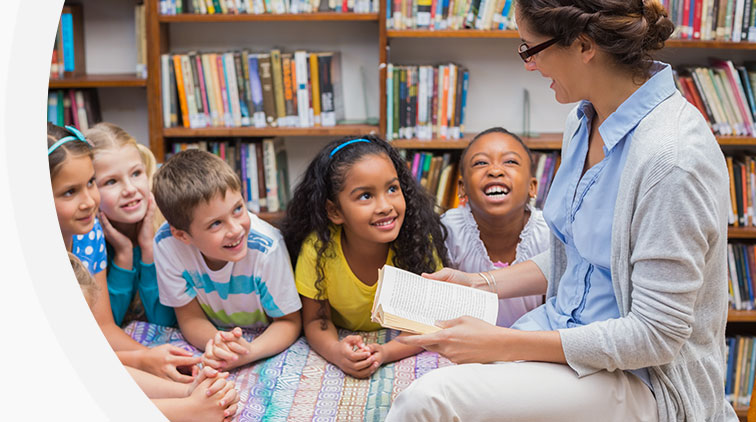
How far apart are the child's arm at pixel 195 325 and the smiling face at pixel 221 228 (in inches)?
7.6

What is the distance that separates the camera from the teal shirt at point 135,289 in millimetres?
1869

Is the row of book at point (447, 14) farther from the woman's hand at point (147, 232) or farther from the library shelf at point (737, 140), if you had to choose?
the woman's hand at point (147, 232)

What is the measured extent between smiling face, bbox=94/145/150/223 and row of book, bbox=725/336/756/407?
2.36 metres

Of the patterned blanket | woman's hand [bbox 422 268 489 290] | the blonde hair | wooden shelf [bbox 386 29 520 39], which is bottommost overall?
A: the patterned blanket

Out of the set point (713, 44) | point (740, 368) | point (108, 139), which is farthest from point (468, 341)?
point (740, 368)

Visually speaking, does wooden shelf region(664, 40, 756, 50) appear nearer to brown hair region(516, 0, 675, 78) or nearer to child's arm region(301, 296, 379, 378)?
brown hair region(516, 0, 675, 78)

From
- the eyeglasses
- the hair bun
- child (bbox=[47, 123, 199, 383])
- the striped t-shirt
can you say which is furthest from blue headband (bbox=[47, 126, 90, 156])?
the hair bun

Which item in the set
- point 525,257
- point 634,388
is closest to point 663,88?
point 634,388

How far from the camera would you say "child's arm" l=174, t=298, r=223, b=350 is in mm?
1766

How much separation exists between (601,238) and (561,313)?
0.24 meters

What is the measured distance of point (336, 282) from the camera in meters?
1.78

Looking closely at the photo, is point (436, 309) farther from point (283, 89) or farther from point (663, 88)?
point (283, 89)

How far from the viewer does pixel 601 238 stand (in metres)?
1.22

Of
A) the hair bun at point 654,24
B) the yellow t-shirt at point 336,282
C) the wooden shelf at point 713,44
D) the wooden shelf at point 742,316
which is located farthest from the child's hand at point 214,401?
the wooden shelf at point 742,316
